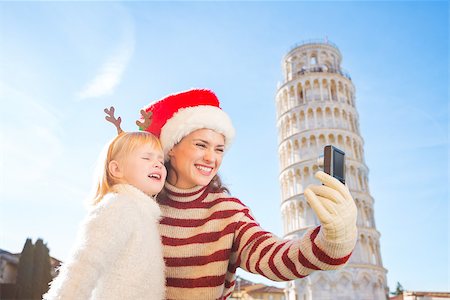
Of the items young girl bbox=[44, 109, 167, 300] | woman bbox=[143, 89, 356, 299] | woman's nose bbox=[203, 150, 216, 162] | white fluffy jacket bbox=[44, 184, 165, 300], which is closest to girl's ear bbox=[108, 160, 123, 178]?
young girl bbox=[44, 109, 167, 300]

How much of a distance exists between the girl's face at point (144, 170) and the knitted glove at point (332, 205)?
1151 mm

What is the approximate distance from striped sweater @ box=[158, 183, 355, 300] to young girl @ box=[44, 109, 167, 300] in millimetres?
191

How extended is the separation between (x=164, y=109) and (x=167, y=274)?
1.30 meters

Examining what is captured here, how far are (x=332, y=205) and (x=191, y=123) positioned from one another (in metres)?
1.49

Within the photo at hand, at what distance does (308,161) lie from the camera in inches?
1336

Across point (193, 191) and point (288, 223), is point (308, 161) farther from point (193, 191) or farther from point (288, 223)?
point (193, 191)

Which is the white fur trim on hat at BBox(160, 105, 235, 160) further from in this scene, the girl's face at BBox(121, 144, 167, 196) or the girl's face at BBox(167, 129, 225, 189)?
the girl's face at BBox(121, 144, 167, 196)

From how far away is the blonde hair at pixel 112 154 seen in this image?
2699 mm

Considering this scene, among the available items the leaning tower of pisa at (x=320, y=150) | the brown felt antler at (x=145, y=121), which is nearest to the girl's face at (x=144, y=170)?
the brown felt antler at (x=145, y=121)

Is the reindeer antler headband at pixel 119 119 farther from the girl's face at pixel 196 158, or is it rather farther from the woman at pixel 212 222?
the girl's face at pixel 196 158

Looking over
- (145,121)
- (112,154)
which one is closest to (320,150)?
(145,121)

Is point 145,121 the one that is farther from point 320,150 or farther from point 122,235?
point 320,150

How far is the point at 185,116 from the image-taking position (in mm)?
3189

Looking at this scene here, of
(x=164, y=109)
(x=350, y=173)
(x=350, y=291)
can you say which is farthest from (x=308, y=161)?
(x=164, y=109)
